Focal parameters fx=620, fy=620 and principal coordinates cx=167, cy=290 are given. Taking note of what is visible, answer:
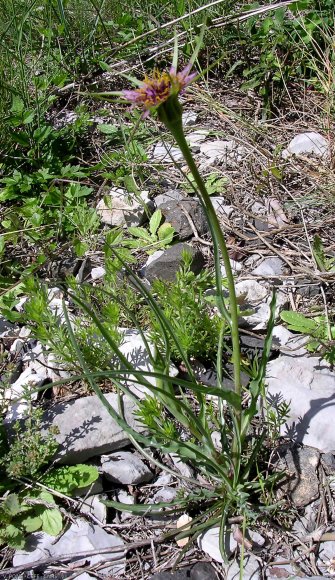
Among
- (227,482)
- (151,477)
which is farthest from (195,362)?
(227,482)

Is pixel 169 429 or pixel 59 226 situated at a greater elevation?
pixel 59 226

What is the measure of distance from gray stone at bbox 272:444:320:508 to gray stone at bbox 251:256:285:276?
2.57ft

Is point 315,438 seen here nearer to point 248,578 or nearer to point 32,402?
point 248,578

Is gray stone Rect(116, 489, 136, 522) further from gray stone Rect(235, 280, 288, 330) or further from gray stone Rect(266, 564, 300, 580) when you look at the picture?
gray stone Rect(235, 280, 288, 330)

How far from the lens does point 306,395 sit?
185 cm

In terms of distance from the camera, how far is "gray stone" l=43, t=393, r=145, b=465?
1.81 meters

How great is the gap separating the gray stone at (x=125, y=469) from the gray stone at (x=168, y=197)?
1.27 metres

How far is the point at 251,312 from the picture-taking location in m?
2.07

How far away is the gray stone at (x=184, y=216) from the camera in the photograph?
2.58 metres

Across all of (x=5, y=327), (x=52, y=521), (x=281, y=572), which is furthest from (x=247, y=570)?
(x=5, y=327)

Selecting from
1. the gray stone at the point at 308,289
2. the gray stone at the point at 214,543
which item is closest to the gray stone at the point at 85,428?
the gray stone at the point at 214,543

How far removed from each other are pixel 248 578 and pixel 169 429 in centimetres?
40

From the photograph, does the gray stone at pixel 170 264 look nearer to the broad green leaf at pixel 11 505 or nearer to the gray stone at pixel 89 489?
the gray stone at pixel 89 489

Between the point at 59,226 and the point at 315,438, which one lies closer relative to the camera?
the point at 315,438
